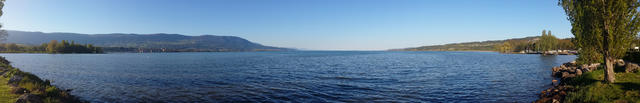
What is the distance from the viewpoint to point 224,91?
25.5 metres

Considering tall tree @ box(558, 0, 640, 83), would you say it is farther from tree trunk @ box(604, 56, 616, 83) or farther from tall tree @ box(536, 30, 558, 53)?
tall tree @ box(536, 30, 558, 53)

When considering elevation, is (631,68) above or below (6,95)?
above

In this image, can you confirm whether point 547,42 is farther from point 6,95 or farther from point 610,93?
point 6,95

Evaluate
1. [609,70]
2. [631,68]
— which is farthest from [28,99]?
[631,68]

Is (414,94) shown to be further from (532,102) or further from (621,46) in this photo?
(621,46)

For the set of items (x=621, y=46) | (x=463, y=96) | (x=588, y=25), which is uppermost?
(x=588, y=25)

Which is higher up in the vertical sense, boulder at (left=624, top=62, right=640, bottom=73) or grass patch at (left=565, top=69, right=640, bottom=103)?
boulder at (left=624, top=62, right=640, bottom=73)

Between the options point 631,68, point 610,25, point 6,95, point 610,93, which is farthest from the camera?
point 631,68

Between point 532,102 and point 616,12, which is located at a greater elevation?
point 616,12

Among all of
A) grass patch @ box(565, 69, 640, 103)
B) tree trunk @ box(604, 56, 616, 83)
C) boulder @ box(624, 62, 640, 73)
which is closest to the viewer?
grass patch @ box(565, 69, 640, 103)

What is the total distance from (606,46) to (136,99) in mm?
37785

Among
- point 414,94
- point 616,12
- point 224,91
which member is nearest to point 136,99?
point 224,91

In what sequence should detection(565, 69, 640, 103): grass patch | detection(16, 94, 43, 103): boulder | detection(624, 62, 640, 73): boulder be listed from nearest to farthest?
detection(16, 94, 43, 103): boulder < detection(565, 69, 640, 103): grass patch < detection(624, 62, 640, 73): boulder

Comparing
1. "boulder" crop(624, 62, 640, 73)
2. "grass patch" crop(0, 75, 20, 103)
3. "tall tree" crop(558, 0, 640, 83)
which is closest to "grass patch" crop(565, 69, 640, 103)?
"tall tree" crop(558, 0, 640, 83)
